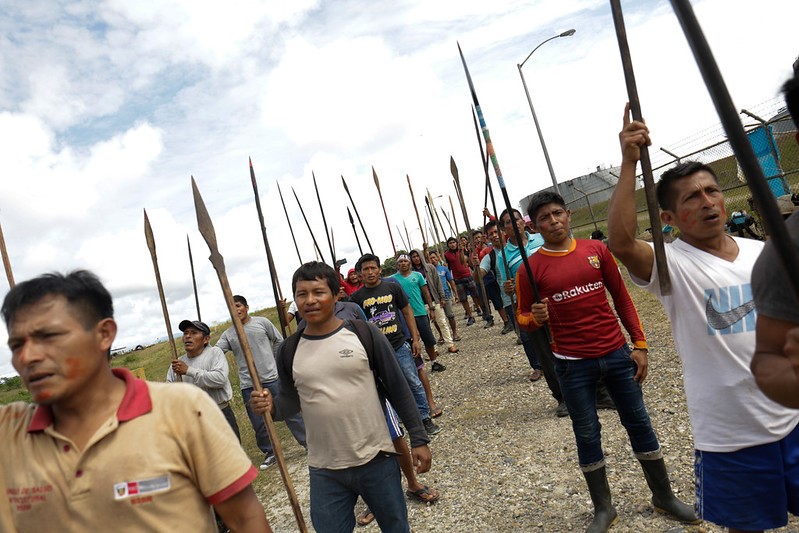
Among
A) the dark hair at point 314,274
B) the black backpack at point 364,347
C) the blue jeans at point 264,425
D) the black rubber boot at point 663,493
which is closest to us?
the black backpack at point 364,347

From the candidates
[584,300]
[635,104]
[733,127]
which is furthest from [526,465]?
[733,127]

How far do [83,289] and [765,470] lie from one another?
246 cm

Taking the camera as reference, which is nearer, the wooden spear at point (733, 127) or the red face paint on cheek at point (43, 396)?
the wooden spear at point (733, 127)

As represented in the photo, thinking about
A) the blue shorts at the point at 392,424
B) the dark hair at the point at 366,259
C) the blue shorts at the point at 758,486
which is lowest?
the blue shorts at the point at 758,486

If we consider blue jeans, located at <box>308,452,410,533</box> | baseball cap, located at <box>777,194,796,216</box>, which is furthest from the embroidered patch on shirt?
baseball cap, located at <box>777,194,796,216</box>

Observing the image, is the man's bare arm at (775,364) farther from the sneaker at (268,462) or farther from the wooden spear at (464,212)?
the wooden spear at (464,212)

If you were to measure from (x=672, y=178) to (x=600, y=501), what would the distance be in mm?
2118

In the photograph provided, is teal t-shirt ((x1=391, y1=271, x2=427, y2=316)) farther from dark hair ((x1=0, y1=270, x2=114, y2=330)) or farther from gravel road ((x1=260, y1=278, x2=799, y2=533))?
dark hair ((x1=0, y1=270, x2=114, y2=330))

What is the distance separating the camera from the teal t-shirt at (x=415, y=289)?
325 inches

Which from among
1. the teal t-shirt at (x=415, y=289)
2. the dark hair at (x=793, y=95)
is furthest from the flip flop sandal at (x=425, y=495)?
the dark hair at (x=793, y=95)

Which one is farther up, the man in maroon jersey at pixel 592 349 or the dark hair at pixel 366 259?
the dark hair at pixel 366 259

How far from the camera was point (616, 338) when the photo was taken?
3434mm

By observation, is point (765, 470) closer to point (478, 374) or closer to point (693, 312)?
point (693, 312)

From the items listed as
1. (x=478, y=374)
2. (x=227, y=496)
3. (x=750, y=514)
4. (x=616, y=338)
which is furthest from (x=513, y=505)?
(x=478, y=374)
